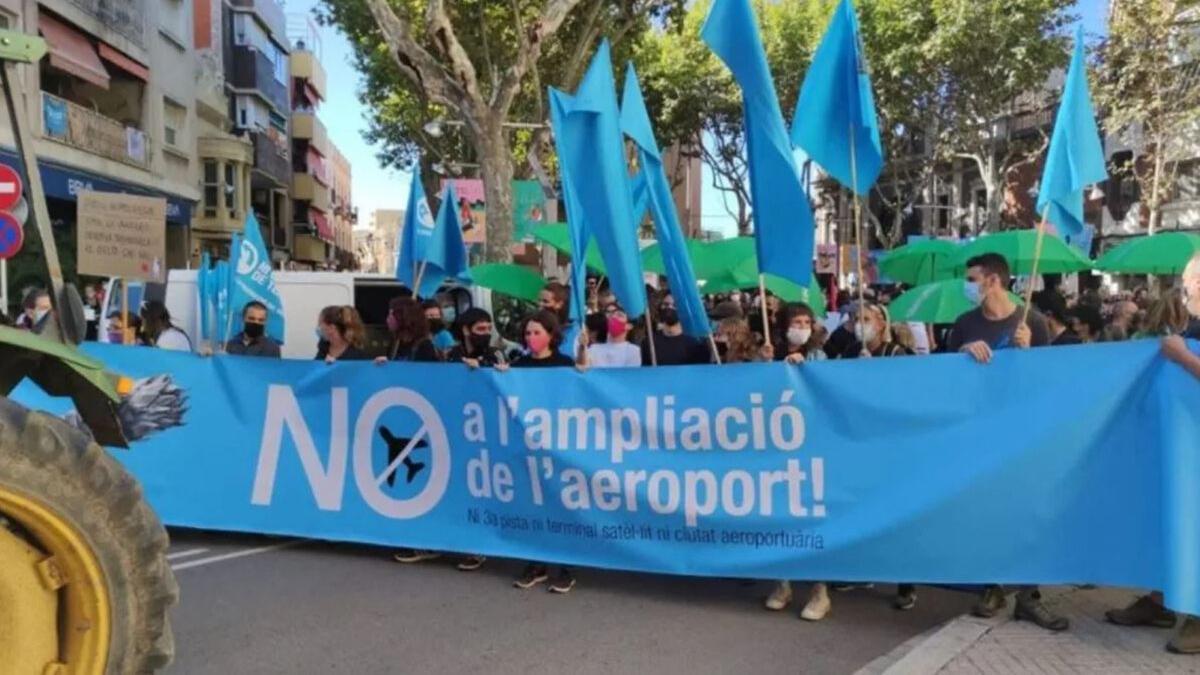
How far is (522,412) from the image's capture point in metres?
5.83

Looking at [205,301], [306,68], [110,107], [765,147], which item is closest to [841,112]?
[765,147]

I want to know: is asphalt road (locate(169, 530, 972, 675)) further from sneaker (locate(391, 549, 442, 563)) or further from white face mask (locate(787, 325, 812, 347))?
white face mask (locate(787, 325, 812, 347))

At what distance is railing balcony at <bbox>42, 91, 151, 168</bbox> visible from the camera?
21312mm

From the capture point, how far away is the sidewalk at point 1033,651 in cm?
433

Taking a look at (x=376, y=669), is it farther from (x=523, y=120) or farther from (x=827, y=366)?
(x=523, y=120)

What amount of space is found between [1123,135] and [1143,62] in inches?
257

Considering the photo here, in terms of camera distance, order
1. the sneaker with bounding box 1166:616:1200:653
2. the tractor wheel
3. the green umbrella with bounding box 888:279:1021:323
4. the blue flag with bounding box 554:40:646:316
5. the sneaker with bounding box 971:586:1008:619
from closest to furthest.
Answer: the tractor wheel
the sneaker with bounding box 1166:616:1200:653
the sneaker with bounding box 971:586:1008:619
the blue flag with bounding box 554:40:646:316
the green umbrella with bounding box 888:279:1021:323

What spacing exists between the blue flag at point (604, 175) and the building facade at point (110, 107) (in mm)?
15715

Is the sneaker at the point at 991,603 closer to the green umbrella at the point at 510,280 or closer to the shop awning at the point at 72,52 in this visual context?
the green umbrella at the point at 510,280

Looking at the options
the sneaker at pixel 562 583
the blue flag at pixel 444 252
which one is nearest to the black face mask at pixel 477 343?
the sneaker at pixel 562 583

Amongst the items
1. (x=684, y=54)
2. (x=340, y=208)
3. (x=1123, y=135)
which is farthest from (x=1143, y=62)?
(x=340, y=208)

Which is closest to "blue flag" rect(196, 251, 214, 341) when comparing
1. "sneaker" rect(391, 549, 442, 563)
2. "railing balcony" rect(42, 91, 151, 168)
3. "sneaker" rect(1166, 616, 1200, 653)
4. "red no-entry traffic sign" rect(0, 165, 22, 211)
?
"red no-entry traffic sign" rect(0, 165, 22, 211)

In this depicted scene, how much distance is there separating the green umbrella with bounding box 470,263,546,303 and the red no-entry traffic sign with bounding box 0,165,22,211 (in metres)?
4.53

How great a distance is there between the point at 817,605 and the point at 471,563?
213cm
